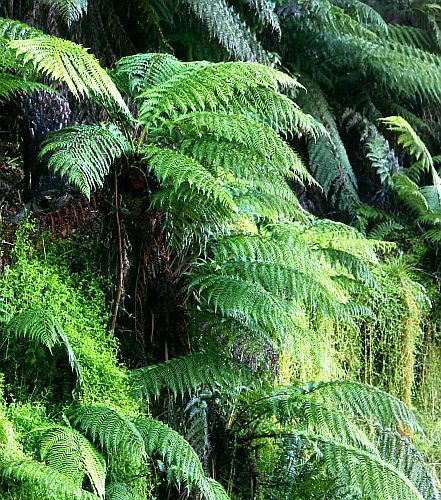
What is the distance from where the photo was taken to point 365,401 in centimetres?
232

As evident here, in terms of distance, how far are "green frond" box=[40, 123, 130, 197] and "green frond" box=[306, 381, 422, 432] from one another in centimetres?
94

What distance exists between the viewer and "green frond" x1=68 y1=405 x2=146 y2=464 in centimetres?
184

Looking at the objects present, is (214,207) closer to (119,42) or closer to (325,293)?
(325,293)

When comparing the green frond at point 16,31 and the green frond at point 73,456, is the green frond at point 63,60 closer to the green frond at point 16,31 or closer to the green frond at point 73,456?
the green frond at point 16,31

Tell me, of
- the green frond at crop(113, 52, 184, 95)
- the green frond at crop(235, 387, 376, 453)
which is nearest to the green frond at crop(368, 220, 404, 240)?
the green frond at crop(235, 387, 376, 453)

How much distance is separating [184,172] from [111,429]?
2.33ft

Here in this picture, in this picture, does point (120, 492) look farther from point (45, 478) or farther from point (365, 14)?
point (365, 14)

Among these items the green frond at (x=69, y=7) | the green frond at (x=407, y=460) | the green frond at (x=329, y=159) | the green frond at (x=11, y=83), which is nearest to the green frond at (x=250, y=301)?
the green frond at (x=407, y=460)

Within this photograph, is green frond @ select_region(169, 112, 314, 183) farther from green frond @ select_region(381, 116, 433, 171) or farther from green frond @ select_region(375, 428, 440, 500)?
green frond @ select_region(381, 116, 433, 171)

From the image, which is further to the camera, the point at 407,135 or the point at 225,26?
the point at 407,135

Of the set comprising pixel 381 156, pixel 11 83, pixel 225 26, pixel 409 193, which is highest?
pixel 225 26

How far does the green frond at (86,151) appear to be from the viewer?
6.72 feet

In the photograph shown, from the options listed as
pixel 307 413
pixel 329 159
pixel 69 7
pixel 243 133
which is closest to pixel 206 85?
pixel 243 133

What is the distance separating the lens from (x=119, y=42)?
10.7 ft
